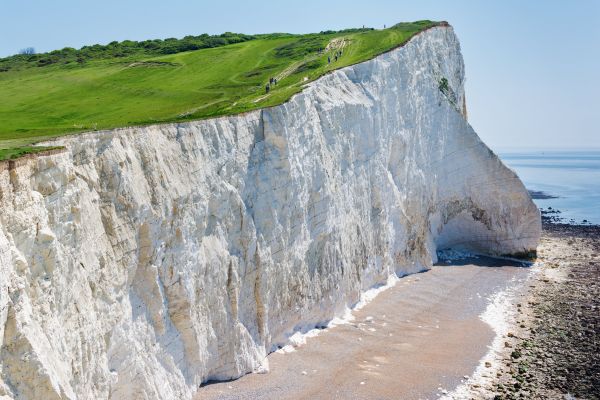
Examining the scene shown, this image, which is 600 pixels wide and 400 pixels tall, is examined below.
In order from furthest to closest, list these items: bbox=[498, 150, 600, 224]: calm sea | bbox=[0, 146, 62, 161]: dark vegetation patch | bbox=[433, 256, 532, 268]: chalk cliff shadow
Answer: bbox=[498, 150, 600, 224]: calm sea, bbox=[433, 256, 532, 268]: chalk cliff shadow, bbox=[0, 146, 62, 161]: dark vegetation patch

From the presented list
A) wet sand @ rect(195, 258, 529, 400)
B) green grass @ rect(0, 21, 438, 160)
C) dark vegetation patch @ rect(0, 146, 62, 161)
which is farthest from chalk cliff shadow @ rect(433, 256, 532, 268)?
dark vegetation patch @ rect(0, 146, 62, 161)

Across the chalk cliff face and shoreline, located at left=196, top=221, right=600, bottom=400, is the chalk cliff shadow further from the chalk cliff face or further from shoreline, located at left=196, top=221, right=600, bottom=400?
the chalk cliff face

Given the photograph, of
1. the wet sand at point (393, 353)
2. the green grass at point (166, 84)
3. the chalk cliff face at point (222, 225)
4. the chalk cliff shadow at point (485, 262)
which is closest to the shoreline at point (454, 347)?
the wet sand at point (393, 353)

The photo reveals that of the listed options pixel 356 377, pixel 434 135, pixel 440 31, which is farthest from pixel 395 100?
pixel 356 377

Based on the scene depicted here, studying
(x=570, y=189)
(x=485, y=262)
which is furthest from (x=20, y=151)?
(x=570, y=189)

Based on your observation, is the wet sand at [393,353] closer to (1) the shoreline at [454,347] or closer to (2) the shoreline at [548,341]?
(1) the shoreline at [454,347]

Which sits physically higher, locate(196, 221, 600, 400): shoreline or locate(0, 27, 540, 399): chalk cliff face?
locate(0, 27, 540, 399): chalk cliff face

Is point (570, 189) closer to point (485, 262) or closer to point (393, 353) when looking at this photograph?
point (485, 262)
